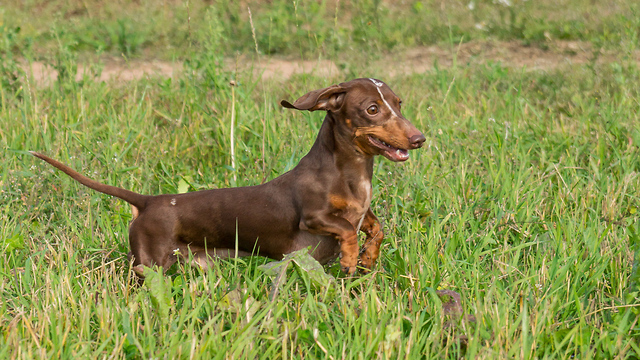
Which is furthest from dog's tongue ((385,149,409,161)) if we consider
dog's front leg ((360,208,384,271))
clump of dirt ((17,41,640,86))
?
clump of dirt ((17,41,640,86))

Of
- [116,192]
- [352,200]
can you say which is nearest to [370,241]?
[352,200]

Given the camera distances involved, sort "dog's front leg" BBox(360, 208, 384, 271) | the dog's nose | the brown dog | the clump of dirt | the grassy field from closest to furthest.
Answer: the grassy field < the dog's nose < the brown dog < "dog's front leg" BBox(360, 208, 384, 271) < the clump of dirt

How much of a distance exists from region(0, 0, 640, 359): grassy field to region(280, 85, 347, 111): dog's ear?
758mm

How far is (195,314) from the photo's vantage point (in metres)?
2.59


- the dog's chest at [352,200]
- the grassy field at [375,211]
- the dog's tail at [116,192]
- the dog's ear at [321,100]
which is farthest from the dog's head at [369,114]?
the dog's tail at [116,192]

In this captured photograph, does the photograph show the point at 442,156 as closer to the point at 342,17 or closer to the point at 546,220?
the point at 546,220

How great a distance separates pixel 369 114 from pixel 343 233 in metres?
0.53

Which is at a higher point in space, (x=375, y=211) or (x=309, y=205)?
(x=309, y=205)

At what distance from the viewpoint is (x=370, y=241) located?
319 cm

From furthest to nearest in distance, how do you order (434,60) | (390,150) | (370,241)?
1. (434,60)
2. (370,241)
3. (390,150)

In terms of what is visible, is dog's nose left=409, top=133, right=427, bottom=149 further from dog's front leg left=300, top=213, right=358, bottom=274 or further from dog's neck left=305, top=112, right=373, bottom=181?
dog's front leg left=300, top=213, right=358, bottom=274

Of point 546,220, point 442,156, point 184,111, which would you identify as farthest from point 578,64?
point 184,111

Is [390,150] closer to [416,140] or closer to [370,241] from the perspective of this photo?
[416,140]

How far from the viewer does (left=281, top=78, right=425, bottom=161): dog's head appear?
2824 millimetres
